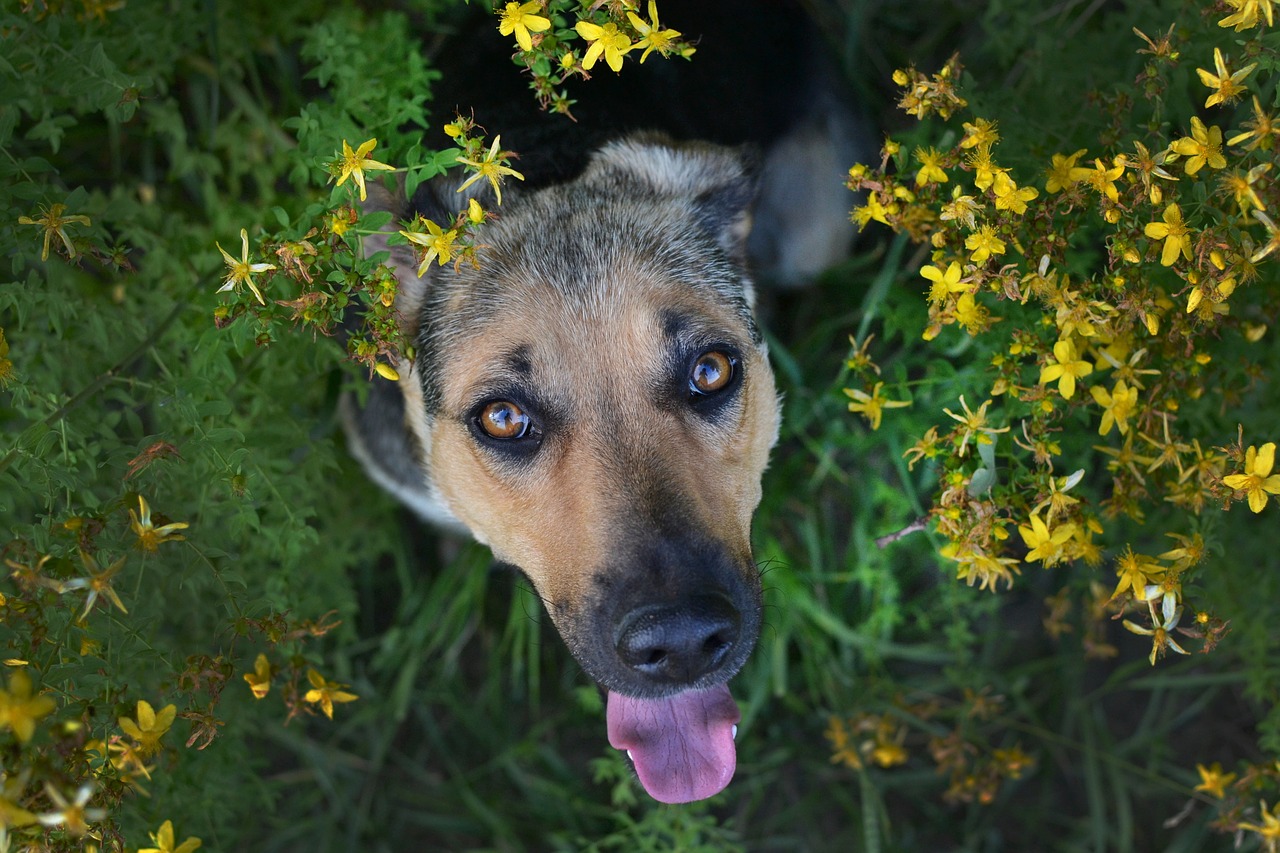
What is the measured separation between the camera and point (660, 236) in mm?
3016

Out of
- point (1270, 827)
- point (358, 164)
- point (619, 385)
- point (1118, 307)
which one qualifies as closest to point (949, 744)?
point (1270, 827)

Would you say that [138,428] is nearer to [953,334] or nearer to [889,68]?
[953,334]

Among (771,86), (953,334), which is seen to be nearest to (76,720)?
(953,334)

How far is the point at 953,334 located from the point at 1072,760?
249 centimetres

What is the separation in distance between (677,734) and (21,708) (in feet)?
6.10

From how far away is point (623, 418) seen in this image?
2.63 metres

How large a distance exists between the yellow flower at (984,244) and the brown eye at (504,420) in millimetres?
1297

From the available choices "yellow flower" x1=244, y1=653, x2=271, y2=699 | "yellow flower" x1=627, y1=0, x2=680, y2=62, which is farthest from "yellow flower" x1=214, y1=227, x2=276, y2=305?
"yellow flower" x1=244, y1=653, x2=271, y2=699

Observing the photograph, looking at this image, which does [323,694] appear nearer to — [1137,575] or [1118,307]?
[1137,575]

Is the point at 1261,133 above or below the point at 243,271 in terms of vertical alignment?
above

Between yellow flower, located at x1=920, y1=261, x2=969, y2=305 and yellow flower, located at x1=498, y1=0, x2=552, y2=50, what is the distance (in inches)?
44.3

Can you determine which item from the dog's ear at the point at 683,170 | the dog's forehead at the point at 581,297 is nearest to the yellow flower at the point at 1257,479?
the dog's forehead at the point at 581,297

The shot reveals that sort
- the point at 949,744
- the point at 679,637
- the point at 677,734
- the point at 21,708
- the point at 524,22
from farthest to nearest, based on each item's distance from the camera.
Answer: the point at 949,744
the point at 677,734
the point at 679,637
the point at 524,22
the point at 21,708

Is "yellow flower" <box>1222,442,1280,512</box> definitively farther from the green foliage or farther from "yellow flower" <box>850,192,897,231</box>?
"yellow flower" <box>850,192,897,231</box>
